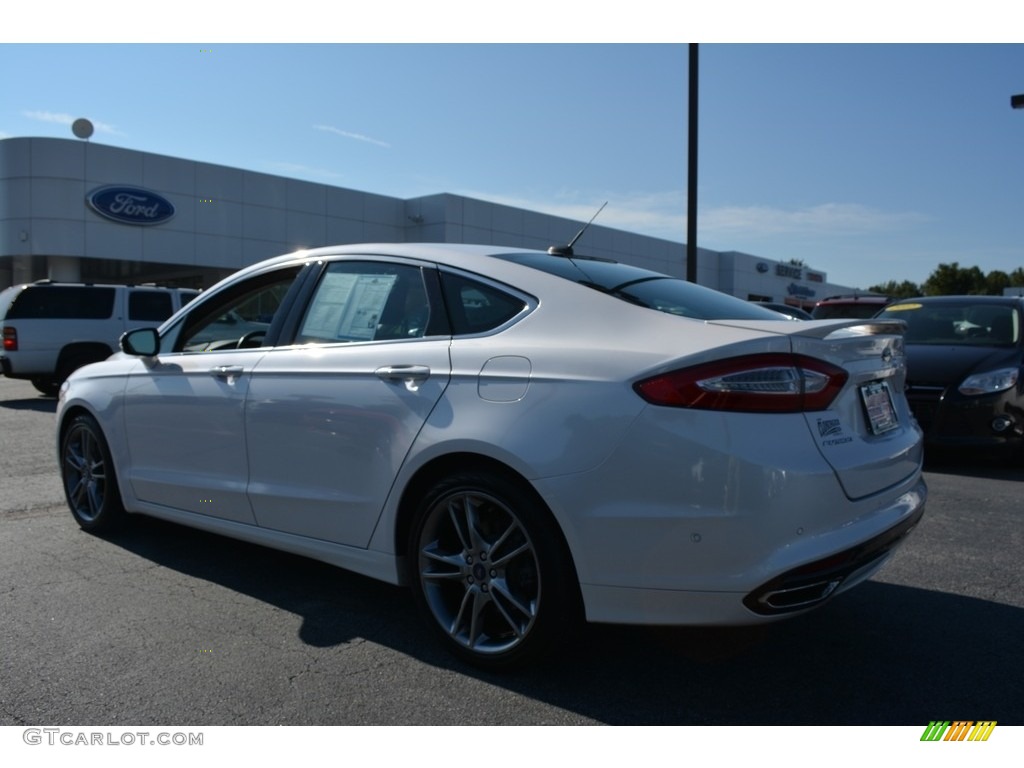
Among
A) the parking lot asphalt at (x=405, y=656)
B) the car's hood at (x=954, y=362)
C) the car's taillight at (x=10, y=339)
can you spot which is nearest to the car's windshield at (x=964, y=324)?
the car's hood at (x=954, y=362)

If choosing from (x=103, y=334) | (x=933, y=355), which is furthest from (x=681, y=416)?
(x=103, y=334)

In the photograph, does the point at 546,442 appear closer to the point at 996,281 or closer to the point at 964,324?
the point at 964,324

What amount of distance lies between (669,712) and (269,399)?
2149mm

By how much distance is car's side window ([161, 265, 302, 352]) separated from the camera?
4426 millimetres

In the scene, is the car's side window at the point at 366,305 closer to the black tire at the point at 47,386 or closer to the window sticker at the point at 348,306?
the window sticker at the point at 348,306

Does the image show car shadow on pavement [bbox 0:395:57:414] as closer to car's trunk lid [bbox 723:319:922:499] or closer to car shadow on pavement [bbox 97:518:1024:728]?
car shadow on pavement [bbox 97:518:1024:728]

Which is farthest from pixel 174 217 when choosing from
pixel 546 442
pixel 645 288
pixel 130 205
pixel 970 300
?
pixel 546 442

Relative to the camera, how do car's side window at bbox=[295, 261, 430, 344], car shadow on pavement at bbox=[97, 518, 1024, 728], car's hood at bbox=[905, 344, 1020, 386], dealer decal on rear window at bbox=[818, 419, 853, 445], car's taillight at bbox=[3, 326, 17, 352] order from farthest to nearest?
car's taillight at bbox=[3, 326, 17, 352] → car's hood at bbox=[905, 344, 1020, 386] → car's side window at bbox=[295, 261, 430, 344] → car shadow on pavement at bbox=[97, 518, 1024, 728] → dealer decal on rear window at bbox=[818, 419, 853, 445]

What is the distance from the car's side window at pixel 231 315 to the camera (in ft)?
14.5


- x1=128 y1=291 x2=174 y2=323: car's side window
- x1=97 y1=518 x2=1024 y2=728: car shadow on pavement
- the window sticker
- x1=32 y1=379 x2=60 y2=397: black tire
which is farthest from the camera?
x1=128 y1=291 x2=174 y2=323: car's side window

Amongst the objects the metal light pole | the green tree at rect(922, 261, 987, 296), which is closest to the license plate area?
the metal light pole

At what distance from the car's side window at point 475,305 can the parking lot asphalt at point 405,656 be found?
4.03 ft

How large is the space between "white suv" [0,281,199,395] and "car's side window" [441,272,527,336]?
1221cm

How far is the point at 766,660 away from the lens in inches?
132
